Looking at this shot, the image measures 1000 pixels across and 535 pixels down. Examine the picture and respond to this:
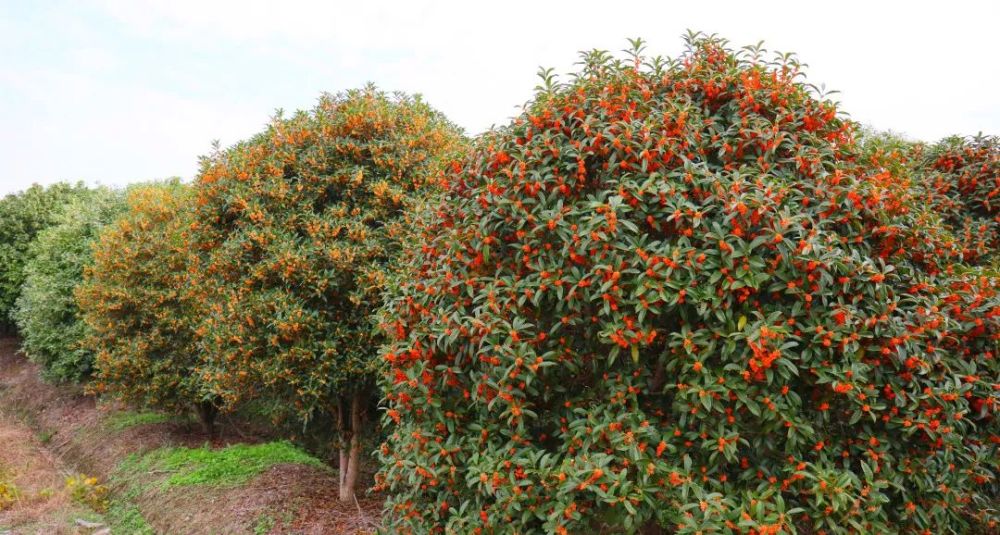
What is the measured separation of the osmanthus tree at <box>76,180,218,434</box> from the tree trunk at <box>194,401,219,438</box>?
0.08 feet

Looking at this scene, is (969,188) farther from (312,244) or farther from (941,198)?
(312,244)

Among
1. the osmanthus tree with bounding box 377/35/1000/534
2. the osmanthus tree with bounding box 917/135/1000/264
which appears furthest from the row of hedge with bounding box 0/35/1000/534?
the osmanthus tree with bounding box 917/135/1000/264

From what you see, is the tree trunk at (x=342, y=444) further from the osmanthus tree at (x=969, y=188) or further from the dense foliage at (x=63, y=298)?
the dense foliage at (x=63, y=298)

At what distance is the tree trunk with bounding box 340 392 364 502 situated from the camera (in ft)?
21.2

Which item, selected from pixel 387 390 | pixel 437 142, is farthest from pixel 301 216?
pixel 387 390

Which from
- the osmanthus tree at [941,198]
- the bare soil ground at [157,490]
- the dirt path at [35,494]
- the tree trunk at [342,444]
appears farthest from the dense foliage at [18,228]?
the osmanthus tree at [941,198]

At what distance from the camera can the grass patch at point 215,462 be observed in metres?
7.31

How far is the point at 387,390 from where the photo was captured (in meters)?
3.68

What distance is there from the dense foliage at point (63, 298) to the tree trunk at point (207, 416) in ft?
9.29

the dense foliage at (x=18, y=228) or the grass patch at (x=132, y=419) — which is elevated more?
the dense foliage at (x=18, y=228)

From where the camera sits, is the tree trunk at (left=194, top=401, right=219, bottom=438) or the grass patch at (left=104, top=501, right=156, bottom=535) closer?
Answer: the grass patch at (left=104, top=501, right=156, bottom=535)

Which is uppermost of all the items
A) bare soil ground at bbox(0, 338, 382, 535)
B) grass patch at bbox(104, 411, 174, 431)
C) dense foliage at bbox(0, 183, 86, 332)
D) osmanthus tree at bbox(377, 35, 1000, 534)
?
dense foliage at bbox(0, 183, 86, 332)

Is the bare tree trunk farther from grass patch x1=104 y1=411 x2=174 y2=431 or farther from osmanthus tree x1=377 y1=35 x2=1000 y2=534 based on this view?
grass patch x1=104 y1=411 x2=174 y2=431

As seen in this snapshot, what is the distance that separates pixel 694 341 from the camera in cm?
272
